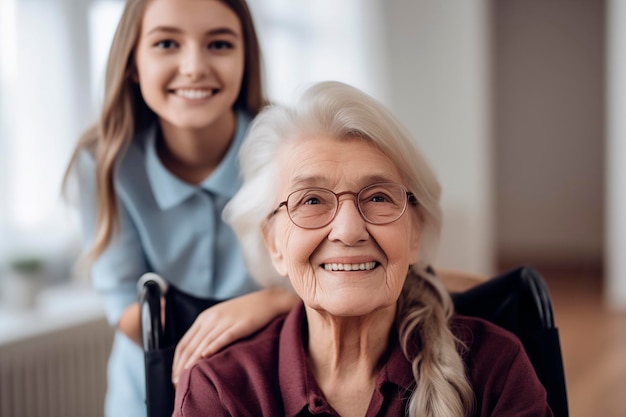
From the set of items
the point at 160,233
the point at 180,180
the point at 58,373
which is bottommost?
the point at 58,373

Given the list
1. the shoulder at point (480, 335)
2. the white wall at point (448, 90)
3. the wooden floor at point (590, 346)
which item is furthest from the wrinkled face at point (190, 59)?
the white wall at point (448, 90)

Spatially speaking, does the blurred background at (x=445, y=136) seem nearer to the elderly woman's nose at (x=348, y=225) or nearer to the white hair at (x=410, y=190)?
the white hair at (x=410, y=190)

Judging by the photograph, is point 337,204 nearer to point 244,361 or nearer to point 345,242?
point 345,242

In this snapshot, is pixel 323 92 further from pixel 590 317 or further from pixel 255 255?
pixel 590 317

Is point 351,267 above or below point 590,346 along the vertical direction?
above

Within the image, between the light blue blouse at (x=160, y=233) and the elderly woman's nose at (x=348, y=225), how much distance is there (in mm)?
499

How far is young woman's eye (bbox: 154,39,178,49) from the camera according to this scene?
1.33 m

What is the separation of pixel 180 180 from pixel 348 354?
0.56m

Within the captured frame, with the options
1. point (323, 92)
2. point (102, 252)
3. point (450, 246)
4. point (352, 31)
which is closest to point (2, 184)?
point (102, 252)

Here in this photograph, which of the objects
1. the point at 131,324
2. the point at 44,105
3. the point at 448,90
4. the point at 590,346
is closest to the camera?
the point at 131,324

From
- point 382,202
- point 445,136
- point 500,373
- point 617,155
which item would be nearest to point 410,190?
point 382,202

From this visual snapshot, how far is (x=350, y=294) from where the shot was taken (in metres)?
1.00

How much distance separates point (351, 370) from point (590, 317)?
4.37 meters

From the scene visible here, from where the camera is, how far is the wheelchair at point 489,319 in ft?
4.01
